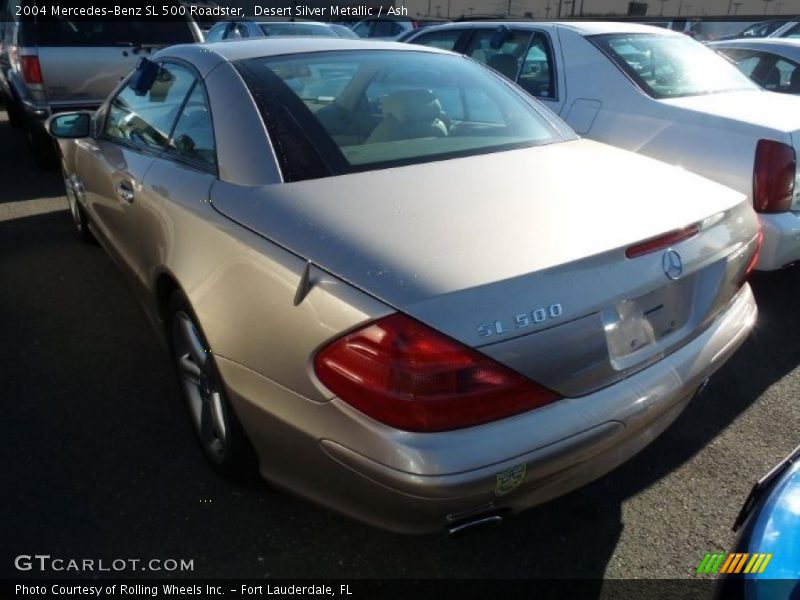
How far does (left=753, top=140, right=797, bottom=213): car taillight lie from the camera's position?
131 inches

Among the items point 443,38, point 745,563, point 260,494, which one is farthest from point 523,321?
point 443,38

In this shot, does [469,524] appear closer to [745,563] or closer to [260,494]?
[745,563]

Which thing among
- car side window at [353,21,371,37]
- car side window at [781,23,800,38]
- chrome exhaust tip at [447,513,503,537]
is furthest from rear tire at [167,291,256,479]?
car side window at [353,21,371,37]

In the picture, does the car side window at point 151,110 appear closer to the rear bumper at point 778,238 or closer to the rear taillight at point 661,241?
the rear taillight at point 661,241

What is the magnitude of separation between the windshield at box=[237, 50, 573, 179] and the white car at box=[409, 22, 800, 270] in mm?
1299

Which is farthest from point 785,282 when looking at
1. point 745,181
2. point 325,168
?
point 325,168

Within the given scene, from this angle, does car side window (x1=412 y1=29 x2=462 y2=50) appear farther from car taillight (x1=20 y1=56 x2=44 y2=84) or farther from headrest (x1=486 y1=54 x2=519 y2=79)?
car taillight (x1=20 y1=56 x2=44 y2=84)

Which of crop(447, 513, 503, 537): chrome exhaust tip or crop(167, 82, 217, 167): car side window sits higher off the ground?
crop(167, 82, 217, 167): car side window

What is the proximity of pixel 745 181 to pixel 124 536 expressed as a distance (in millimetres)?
3407

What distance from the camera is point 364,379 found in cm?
154

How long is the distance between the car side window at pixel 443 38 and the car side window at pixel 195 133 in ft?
11.7

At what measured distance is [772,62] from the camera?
244 inches

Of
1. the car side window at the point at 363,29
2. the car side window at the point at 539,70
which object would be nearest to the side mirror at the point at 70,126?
the car side window at the point at 539,70

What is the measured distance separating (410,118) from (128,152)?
1.37 m
